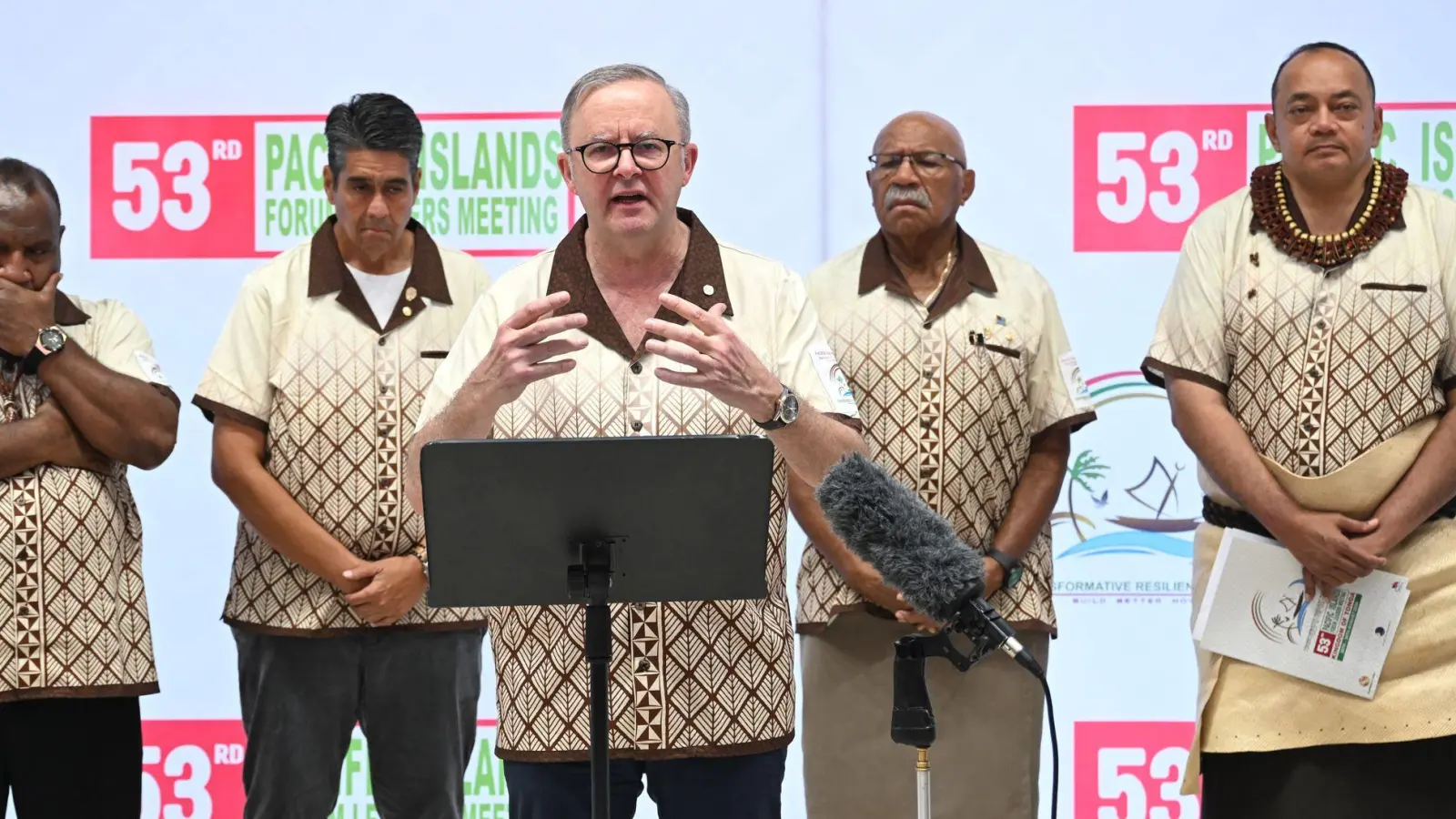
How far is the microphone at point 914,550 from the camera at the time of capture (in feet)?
6.69

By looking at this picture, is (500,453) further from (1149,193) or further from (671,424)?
(1149,193)

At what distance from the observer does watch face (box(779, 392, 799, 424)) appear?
2641mm

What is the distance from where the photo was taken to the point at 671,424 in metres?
2.85

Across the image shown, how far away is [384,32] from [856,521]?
3.38 metres

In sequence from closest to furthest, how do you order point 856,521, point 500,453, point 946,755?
point 856,521 → point 500,453 → point 946,755

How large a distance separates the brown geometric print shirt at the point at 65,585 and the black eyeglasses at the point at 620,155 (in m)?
1.32

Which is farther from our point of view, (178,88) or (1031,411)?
(178,88)

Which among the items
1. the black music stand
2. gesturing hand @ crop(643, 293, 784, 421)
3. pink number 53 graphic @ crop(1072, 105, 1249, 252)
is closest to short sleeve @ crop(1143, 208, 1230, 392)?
pink number 53 graphic @ crop(1072, 105, 1249, 252)

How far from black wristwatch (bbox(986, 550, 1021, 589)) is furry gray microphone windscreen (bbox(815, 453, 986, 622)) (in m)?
1.73

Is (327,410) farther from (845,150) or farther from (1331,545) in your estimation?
(1331,545)

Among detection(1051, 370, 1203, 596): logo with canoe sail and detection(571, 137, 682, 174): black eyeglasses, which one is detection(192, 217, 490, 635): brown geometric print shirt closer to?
detection(571, 137, 682, 174): black eyeglasses

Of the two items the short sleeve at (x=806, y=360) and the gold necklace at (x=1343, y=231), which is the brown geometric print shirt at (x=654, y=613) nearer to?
the short sleeve at (x=806, y=360)

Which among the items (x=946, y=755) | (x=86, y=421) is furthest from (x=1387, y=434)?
(x=86, y=421)

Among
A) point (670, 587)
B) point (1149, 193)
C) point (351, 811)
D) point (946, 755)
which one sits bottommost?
point (351, 811)
